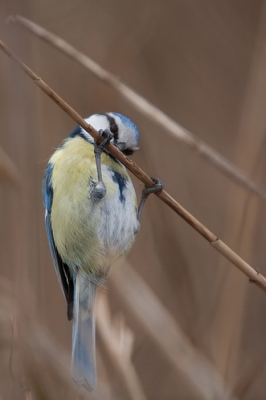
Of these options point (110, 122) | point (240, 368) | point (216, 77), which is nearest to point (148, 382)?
point (240, 368)

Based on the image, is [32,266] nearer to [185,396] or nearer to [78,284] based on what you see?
[78,284]

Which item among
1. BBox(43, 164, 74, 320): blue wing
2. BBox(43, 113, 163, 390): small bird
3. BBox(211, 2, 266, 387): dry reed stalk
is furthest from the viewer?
BBox(43, 164, 74, 320): blue wing

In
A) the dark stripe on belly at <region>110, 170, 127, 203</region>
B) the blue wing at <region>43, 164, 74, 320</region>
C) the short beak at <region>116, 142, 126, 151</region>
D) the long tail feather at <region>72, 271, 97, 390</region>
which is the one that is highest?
the short beak at <region>116, 142, 126, 151</region>

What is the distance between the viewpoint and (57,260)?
1344 mm

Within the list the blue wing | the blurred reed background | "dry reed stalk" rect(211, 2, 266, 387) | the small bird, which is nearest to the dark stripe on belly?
the small bird

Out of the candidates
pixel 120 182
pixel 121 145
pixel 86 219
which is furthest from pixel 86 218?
pixel 121 145

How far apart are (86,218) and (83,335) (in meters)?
0.35

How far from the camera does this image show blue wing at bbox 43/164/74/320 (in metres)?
1.31

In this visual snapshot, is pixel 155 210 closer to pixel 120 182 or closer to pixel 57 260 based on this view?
pixel 120 182

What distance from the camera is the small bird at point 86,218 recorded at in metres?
1.20

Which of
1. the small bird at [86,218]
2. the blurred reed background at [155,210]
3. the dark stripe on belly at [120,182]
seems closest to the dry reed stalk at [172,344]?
the blurred reed background at [155,210]

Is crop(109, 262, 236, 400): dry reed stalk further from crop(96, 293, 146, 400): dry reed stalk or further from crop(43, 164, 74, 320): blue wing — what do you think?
crop(43, 164, 74, 320): blue wing

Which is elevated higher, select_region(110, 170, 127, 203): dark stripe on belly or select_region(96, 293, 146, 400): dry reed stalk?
select_region(110, 170, 127, 203): dark stripe on belly

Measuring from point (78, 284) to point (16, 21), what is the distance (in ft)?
Result: 2.63
